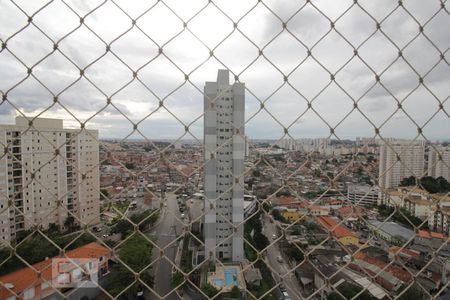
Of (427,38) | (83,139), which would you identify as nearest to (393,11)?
(427,38)

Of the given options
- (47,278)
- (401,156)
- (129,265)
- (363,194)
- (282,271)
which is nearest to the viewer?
(401,156)

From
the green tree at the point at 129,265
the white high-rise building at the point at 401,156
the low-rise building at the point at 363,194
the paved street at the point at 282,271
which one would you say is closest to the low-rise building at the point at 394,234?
the low-rise building at the point at 363,194

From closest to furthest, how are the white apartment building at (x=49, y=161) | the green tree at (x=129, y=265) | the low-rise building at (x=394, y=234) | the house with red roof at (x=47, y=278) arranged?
the white apartment building at (x=49, y=161)
the house with red roof at (x=47, y=278)
the low-rise building at (x=394, y=234)
the green tree at (x=129, y=265)

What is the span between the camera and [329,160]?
1392mm

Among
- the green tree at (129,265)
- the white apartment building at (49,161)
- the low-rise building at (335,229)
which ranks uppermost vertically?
the white apartment building at (49,161)

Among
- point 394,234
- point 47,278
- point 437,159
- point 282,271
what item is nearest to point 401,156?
point 437,159

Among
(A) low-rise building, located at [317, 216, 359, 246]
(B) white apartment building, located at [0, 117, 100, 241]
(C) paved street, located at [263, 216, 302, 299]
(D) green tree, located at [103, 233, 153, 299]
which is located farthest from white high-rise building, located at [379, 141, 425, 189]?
(D) green tree, located at [103, 233, 153, 299]

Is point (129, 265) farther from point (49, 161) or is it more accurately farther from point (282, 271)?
point (49, 161)

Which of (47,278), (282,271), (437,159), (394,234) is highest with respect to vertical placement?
(437,159)

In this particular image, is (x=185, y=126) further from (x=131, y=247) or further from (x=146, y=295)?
(x=146, y=295)

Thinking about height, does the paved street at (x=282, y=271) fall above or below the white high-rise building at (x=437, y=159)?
below

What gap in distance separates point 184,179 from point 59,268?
703 millimetres

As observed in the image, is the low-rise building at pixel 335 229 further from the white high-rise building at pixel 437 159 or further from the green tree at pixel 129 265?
the green tree at pixel 129 265

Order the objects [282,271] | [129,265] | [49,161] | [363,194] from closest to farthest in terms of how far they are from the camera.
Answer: [49,161], [363,194], [129,265], [282,271]
